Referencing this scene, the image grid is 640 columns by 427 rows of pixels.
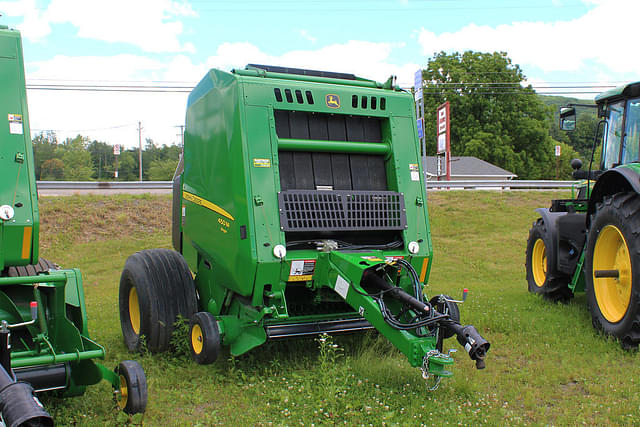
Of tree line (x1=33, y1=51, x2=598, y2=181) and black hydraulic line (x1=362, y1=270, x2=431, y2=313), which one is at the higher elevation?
tree line (x1=33, y1=51, x2=598, y2=181)

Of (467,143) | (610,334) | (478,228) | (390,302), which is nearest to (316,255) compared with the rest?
(390,302)

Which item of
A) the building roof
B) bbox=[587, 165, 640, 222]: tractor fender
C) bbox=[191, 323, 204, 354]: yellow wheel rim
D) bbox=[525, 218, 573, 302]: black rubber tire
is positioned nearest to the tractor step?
bbox=[191, 323, 204, 354]: yellow wheel rim

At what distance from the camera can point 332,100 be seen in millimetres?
5363

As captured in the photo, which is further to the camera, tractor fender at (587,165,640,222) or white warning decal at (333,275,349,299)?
tractor fender at (587,165,640,222)

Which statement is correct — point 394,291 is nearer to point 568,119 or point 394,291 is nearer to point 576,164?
point 576,164

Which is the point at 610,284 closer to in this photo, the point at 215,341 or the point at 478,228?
the point at 215,341

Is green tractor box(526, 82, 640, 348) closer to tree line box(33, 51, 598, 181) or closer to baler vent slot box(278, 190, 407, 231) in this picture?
baler vent slot box(278, 190, 407, 231)

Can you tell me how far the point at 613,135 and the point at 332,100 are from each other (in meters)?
4.18

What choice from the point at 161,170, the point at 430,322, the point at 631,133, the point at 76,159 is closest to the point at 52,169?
the point at 76,159

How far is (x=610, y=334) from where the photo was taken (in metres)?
5.69

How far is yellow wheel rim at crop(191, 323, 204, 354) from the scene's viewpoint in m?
4.96

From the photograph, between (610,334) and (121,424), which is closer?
(121,424)

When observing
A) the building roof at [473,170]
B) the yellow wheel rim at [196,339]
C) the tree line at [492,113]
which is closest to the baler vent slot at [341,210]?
the yellow wheel rim at [196,339]

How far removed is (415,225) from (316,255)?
109 cm
